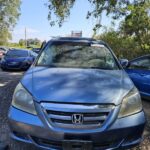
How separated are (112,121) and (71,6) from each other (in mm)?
12041

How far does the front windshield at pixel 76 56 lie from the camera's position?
617 centimetres

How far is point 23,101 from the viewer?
4.65 metres

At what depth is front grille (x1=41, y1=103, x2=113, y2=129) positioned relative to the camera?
4402 millimetres

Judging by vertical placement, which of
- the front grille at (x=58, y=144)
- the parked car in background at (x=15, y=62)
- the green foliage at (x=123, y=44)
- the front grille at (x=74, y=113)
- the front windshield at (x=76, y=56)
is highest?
the front windshield at (x=76, y=56)

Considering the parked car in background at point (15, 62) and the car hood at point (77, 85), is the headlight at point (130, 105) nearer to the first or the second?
the car hood at point (77, 85)

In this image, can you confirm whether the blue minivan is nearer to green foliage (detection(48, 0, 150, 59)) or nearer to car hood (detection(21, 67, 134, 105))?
car hood (detection(21, 67, 134, 105))

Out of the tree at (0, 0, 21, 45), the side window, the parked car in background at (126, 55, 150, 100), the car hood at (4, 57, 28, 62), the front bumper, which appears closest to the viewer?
the front bumper

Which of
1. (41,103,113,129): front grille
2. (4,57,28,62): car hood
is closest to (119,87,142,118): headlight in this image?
(41,103,113,129): front grille

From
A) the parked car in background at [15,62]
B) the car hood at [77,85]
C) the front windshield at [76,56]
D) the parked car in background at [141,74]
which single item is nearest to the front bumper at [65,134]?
the car hood at [77,85]

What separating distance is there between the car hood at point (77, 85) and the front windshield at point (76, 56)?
46 cm

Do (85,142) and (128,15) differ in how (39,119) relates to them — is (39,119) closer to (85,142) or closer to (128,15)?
(85,142)

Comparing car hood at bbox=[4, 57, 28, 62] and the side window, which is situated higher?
the side window

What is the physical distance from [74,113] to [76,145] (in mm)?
385

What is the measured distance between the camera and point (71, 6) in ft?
52.2
